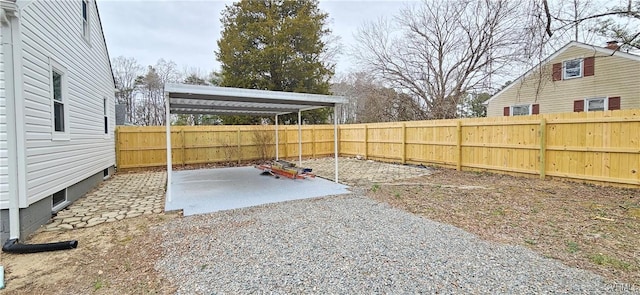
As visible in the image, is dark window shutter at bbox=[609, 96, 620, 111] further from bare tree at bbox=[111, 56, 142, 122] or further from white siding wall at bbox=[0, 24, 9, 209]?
bare tree at bbox=[111, 56, 142, 122]

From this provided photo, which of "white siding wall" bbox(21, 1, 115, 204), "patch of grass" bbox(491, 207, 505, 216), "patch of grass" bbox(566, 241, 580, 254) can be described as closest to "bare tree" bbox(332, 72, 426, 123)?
"white siding wall" bbox(21, 1, 115, 204)

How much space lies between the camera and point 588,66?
11.4 metres

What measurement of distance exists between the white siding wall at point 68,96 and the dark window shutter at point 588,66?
16045 mm

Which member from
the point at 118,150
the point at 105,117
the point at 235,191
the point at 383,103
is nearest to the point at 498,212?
the point at 235,191

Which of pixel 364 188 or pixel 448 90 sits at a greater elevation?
pixel 448 90

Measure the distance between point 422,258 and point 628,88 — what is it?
1319 centimetres

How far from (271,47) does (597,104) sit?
1407cm

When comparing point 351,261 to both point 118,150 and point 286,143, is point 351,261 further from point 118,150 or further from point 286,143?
point 286,143

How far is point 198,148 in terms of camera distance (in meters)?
10.9

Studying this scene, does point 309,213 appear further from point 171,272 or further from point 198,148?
point 198,148

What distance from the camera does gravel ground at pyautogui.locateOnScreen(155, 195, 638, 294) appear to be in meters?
2.33

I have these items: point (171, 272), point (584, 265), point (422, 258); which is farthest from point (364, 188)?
point (171, 272)

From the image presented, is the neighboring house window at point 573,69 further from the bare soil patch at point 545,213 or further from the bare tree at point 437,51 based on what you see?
the bare soil patch at point 545,213

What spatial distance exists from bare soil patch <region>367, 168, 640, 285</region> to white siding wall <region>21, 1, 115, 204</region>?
5197 millimetres
